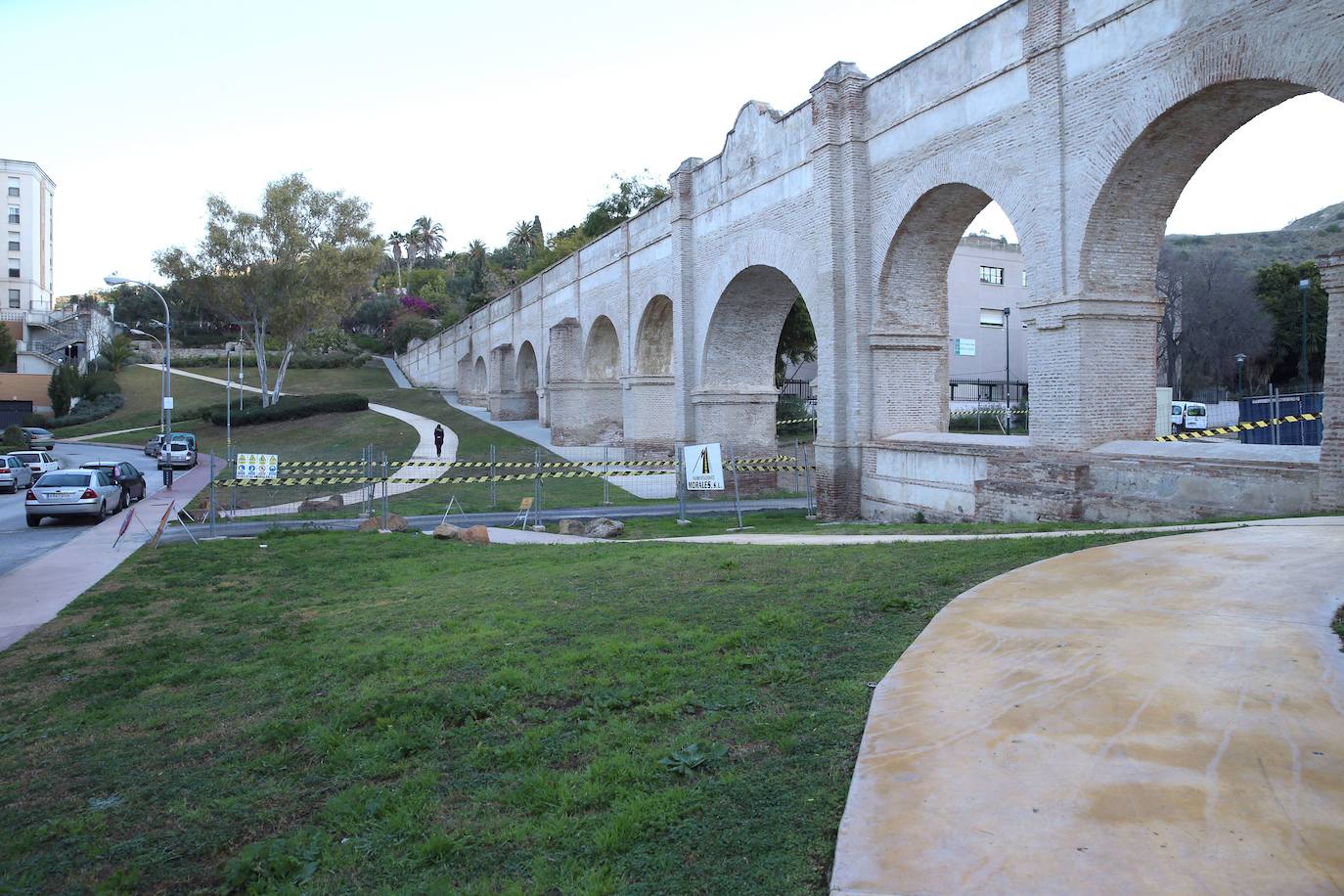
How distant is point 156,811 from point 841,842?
3.59 meters

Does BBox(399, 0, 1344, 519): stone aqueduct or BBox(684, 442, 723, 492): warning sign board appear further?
BBox(684, 442, 723, 492): warning sign board

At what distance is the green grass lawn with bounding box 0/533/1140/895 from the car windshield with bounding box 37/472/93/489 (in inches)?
459

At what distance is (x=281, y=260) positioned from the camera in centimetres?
4419

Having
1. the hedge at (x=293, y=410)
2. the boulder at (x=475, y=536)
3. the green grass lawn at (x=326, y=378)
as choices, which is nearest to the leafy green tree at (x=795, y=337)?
the hedge at (x=293, y=410)

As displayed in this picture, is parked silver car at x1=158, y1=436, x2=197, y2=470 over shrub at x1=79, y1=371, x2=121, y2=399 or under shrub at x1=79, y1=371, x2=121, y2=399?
under

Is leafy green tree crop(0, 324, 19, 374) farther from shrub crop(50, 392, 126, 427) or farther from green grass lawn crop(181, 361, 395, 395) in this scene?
green grass lawn crop(181, 361, 395, 395)

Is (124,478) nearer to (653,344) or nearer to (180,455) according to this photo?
(180,455)

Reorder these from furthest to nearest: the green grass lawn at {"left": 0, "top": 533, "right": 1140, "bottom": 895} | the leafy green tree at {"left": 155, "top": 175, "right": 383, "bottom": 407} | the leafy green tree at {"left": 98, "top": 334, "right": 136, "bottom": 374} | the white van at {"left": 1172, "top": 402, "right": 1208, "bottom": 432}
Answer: the leafy green tree at {"left": 98, "top": 334, "right": 136, "bottom": 374} < the leafy green tree at {"left": 155, "top": 175, "right": 383, "bottom": 407} < the white van at {"left": 1172, "top": 402, "right": 1208, "bottom": 432} < the green grass lawn at {"left": 0, "top": 533, "right": 1140, "bottom": 895}

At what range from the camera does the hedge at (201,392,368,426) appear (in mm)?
45406

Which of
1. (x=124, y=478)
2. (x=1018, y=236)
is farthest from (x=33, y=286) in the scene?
(x=1018, y=236)

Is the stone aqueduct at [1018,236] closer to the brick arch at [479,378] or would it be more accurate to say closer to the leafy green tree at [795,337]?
the leafy green tree at [795,337]

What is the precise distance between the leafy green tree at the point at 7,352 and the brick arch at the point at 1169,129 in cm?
7591

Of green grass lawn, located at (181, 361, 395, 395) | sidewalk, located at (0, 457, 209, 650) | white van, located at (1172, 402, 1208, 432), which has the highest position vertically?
green grass lawn, located at (181, 361, 395, 395)

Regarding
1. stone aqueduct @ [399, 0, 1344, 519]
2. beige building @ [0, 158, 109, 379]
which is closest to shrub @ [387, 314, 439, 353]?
beige building @ [0, 158, 109, 379]
